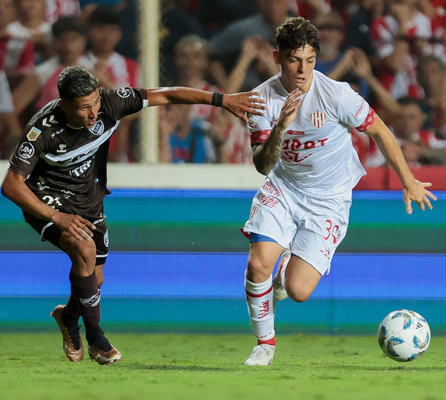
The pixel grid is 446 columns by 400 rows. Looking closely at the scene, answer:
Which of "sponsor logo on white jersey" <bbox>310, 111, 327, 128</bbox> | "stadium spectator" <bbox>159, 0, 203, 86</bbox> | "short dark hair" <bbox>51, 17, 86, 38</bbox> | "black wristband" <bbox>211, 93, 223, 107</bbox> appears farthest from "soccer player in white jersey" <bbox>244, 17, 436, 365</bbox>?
"short dark hair" <bbox>51, 17, 86, 38</bbox>

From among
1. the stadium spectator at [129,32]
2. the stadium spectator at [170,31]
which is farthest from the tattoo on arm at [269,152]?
the stadium spectator at [129,32]

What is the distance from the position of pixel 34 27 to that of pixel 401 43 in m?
3.27

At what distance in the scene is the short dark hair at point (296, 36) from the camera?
12.5ft

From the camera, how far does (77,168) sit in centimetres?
419

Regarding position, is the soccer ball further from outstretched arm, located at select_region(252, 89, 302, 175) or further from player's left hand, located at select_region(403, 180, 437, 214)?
outstretched arm, located at select_region(252, 89, 302, 175)

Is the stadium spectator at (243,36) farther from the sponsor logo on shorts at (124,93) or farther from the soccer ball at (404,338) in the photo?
the soccer ball at (404,338)

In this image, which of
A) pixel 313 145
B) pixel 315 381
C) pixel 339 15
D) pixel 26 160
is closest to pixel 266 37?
pixel 339 15

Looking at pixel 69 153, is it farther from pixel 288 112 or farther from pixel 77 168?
pixel 288 112

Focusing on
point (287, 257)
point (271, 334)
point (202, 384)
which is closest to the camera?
point (202, 384)

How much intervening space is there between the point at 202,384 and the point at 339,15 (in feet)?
13.7

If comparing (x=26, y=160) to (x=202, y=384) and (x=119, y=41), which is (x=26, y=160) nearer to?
Result: (x=202, y=384)

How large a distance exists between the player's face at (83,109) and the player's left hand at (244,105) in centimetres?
71

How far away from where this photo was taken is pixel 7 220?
570cm

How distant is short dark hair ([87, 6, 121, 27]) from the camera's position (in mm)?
6152
